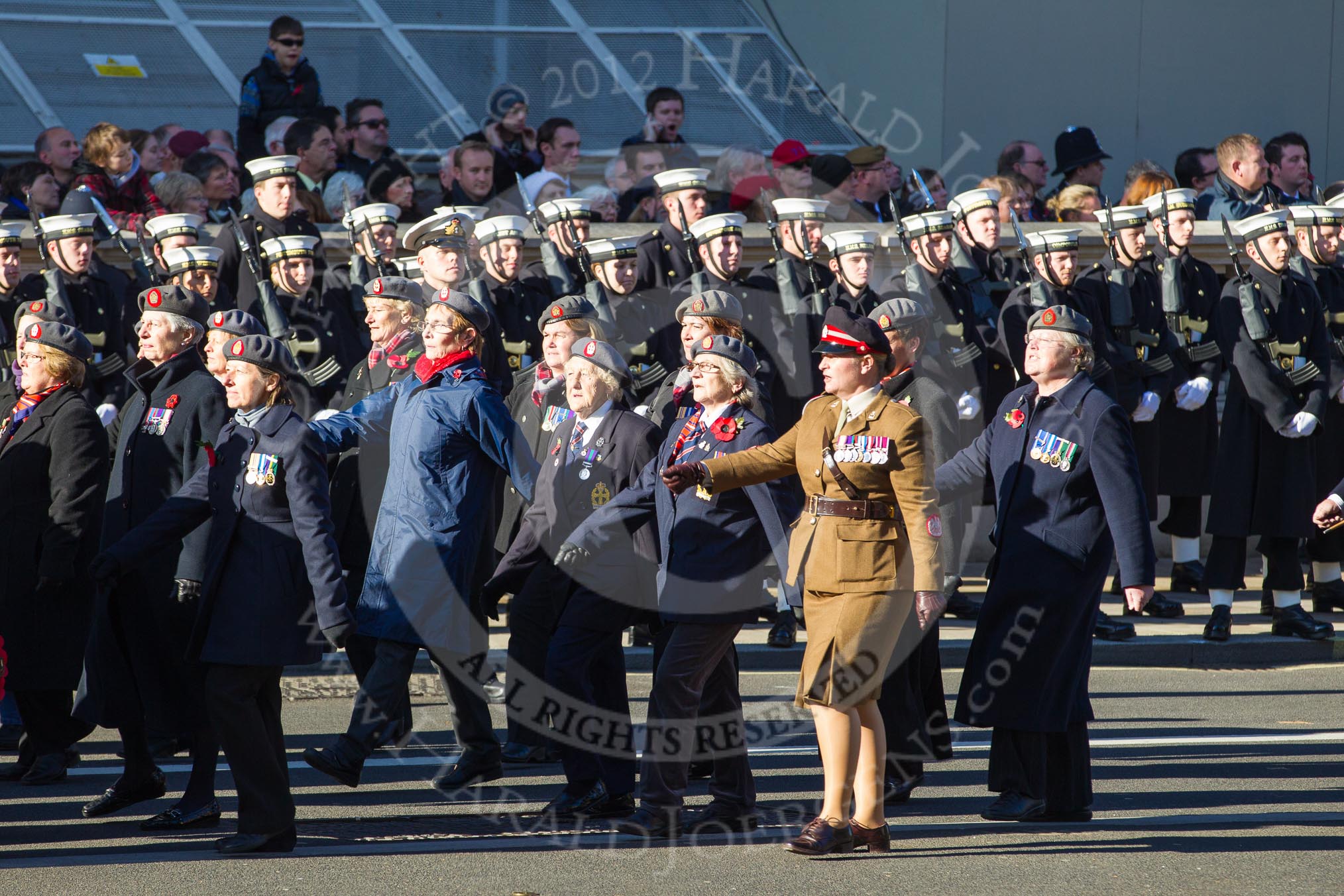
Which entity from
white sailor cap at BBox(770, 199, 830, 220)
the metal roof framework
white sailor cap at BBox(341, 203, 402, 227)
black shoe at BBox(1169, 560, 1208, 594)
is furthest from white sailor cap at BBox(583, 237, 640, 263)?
the metal roof framework

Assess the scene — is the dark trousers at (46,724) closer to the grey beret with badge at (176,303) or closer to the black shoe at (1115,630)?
the grey beret with badge at (176,303)

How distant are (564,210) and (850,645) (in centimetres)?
546

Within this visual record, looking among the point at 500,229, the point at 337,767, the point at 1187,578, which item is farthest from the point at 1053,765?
the point at 1187,578

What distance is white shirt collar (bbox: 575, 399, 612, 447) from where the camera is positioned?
7.04 metres

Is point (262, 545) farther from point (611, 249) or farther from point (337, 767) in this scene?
point (611, 249)

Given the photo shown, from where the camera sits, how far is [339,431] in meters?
6.79

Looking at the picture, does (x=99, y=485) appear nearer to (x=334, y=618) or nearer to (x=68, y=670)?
(x=68, y=670)

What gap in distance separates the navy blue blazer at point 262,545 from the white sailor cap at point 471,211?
188 inches

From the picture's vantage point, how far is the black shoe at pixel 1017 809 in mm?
6609

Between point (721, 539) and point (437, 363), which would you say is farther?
point (437, 363)

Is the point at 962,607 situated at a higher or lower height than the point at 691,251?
lower

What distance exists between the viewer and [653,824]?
21.0ft

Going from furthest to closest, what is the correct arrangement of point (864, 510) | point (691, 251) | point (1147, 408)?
point (1147, 408), point (691, 251), point (864, 510)

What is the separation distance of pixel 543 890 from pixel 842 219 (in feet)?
→ 24.6
